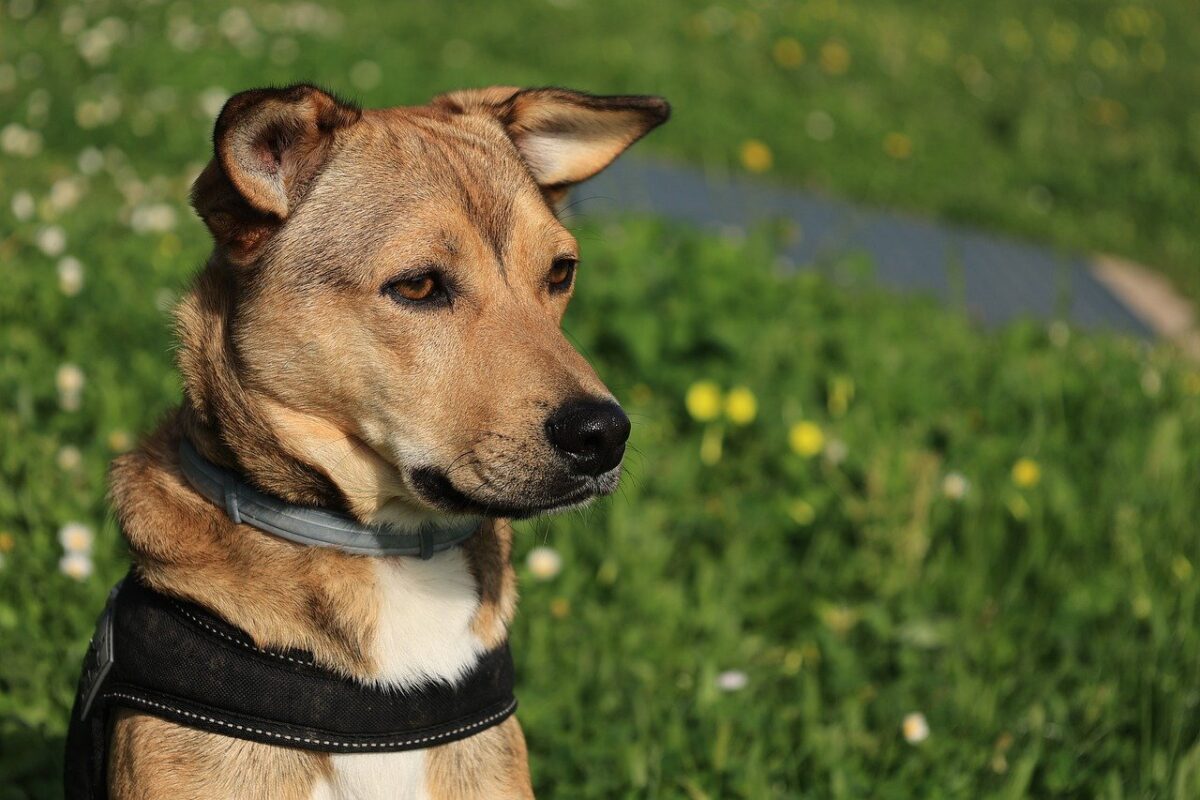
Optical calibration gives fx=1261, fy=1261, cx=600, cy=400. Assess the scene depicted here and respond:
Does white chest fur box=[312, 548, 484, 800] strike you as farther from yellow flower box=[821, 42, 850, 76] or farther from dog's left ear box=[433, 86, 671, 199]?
yellow flower box=[821, 42, 850, 76]

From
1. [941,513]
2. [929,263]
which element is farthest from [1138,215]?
[941,513]

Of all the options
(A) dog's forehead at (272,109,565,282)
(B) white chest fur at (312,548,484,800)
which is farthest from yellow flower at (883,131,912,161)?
(B) white chest fur at (312,548,484,800)

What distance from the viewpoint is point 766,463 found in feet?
17.2

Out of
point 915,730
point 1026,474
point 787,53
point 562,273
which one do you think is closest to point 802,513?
point 1026,474

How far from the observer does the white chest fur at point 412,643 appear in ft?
8.32

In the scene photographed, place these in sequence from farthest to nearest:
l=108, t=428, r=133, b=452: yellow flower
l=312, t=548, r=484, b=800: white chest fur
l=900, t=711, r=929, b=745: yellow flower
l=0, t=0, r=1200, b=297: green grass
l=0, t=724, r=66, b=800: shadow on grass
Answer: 1. l=0, t=0, r=1200, b=297: green grass
2. l=108, t=428, r=133, b=452: yellow flower
3. l=900, t=711, r=929, b=745: yellow flower
4. l=0, t=724, r=66, b=800: shadow on grass
5. l=312, t=548, r=484, b=800: white chest fur

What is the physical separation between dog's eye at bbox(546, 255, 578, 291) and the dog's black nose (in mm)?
573

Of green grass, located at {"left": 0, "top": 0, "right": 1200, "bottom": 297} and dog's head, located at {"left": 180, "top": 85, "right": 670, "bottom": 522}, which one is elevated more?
dog's head, located at {"left": 180, "top": 85, "right": 670, "bottom": 522}

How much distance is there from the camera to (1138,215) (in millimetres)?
10797

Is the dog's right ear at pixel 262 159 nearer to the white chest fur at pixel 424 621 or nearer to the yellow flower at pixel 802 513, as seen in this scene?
the white chest fur at pixel 424 621

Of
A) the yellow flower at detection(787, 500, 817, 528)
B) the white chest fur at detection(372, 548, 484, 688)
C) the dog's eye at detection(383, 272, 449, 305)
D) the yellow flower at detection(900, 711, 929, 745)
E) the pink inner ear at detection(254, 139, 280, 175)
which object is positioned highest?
the pink inner ear at detection(254, 139, 280, 175)

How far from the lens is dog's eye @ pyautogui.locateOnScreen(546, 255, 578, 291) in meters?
3.10

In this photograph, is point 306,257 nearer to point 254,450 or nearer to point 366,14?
point 254,450

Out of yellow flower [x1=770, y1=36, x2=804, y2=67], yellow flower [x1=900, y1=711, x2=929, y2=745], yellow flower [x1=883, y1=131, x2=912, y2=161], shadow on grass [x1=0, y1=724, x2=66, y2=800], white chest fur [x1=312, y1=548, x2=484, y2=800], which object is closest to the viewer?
white chest fur [x1=312, y1=548, x2=484, y2=800]
